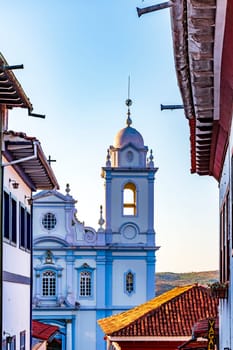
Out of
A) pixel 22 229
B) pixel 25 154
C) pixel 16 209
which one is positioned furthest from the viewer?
pixel 22 229

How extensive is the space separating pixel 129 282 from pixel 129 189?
16.4 feet

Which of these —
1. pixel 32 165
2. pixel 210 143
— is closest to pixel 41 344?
pixel 32 165

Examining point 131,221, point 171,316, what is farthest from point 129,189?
point 171,316

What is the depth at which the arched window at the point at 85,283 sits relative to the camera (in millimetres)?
52406

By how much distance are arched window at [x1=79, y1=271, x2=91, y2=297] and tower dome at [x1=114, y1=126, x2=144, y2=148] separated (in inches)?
277

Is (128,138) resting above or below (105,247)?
above

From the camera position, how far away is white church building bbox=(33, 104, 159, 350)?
171ft

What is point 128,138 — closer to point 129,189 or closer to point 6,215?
point 129,189

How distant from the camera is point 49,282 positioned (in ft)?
172

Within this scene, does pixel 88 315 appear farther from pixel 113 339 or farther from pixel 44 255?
pixel 113 339

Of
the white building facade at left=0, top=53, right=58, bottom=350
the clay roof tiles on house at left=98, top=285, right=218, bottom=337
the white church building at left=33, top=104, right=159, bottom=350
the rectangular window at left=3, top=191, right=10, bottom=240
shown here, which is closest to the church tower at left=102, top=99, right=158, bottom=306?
the white church building at left=33, top=104, right=159, bottom=350

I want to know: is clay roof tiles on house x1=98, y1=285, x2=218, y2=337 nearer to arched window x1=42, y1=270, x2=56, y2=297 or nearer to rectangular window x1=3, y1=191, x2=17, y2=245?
rectangular window x1=3, y1=191, x2=17, y2=245

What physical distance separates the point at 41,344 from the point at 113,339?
1947mm

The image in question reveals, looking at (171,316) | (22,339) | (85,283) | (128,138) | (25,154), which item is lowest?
(22,339)
